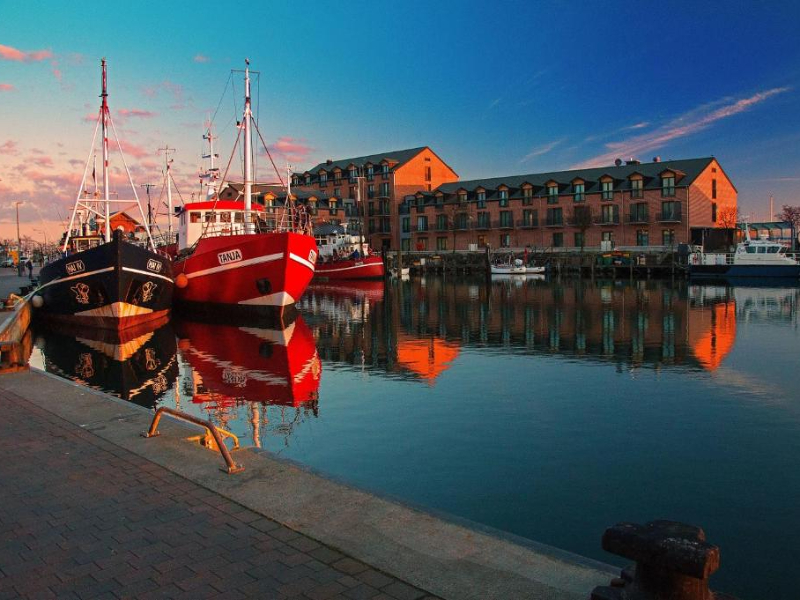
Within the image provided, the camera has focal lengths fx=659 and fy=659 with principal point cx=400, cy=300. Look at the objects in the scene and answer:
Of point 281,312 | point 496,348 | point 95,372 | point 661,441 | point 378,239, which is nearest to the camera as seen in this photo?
point 661,441

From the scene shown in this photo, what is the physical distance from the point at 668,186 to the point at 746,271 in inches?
502

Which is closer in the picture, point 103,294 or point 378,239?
point 103,294

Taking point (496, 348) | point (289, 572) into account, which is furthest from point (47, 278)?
point (289, 572)

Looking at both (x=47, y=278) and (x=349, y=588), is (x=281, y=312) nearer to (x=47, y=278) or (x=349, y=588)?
(x=47, y=278)

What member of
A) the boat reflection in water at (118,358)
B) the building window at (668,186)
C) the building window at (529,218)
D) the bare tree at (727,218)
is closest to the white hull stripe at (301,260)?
the boat reflection in water at (118,358)

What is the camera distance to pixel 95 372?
57.3 feet

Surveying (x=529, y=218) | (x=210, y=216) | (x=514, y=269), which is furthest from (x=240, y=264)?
(x=529, y=218)

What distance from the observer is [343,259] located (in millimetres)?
66812

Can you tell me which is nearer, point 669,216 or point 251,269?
point 251,269

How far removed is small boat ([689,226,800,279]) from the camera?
5869cm

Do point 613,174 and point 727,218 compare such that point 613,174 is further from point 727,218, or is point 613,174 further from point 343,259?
point 343,259

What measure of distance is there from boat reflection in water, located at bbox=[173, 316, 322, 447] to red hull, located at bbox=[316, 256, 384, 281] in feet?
128

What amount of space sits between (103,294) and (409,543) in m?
23.7

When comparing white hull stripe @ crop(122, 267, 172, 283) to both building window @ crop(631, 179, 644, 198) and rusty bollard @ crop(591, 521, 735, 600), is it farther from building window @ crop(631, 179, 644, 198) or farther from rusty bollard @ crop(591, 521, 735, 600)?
building window @ crop(631, 179, 644, 198)
